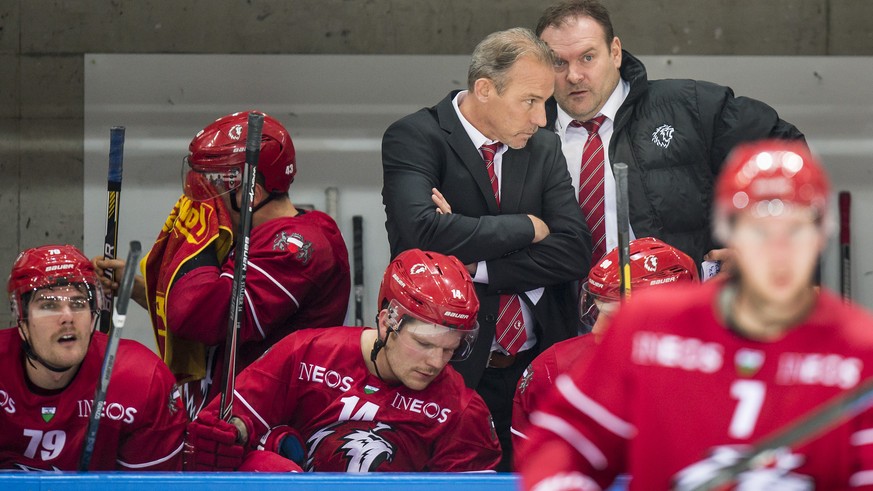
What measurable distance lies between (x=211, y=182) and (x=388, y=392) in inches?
26.0

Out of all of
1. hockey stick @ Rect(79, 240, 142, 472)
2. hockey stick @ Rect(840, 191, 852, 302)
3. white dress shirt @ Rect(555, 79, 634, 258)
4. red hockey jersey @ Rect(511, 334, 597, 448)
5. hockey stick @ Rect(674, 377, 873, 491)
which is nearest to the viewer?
hockey stick @ Rect(674, 377, 873, 491)

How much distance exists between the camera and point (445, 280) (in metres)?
2.55

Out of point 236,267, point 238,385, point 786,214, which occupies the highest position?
point 786,214

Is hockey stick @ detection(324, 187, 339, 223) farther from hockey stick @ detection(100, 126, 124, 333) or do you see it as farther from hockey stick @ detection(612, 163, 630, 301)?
hockey stick @ detection(612, 163, 630, 301)

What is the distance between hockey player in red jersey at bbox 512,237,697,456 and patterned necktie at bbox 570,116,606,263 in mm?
237

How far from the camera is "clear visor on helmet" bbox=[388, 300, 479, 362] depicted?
101 inches

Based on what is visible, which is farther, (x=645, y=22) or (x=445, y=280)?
(x=645, y=22)

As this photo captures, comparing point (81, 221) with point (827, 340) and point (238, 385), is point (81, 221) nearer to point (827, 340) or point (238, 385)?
point (238, 385)

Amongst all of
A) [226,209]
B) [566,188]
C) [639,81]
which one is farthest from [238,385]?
[639,81]

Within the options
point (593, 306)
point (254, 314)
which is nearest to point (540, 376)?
point (593, 306)

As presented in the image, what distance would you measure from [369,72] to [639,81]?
155 cm

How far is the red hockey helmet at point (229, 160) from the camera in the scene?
2.85 m

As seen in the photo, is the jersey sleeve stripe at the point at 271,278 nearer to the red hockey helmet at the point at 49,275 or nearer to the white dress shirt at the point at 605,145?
the red hockey helmet at the point at 49,275

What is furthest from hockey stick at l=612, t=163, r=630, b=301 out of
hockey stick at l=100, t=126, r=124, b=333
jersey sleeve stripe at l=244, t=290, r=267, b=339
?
hockey stick at l=100, t=126, r=124, b=333
